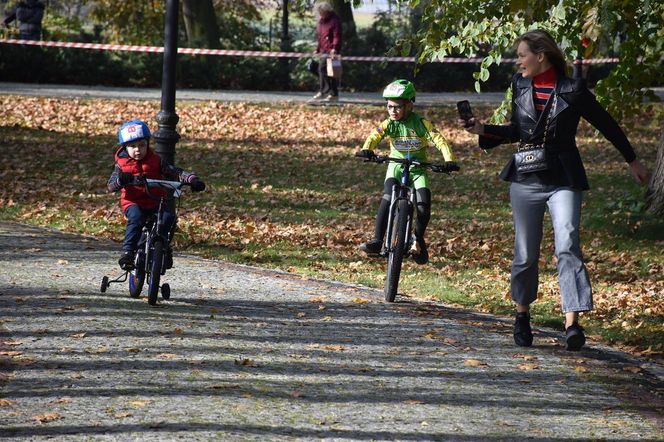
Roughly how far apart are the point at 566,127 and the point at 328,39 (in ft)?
53.9

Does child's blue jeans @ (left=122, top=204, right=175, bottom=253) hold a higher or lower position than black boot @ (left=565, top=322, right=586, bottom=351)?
higher

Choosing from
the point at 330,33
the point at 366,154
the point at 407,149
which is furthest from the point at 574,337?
the point at 330,33

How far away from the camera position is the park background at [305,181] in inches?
445

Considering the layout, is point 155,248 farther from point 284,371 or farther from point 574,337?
point 574,337

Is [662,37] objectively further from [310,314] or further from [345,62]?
[345,62]

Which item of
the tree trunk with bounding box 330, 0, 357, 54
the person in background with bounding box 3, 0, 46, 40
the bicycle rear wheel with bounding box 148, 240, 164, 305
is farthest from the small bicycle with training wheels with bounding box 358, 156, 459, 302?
the person in background with bounding box 3, 0, 46, 40

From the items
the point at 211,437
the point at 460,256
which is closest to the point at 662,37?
the point at 460,256

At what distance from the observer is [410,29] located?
31.2 metres

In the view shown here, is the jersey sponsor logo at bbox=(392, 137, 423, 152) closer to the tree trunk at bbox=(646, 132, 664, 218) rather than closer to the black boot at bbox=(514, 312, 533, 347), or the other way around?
the black boot at bbox=(514, 312, 533, 347)

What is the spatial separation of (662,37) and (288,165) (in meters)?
7.93

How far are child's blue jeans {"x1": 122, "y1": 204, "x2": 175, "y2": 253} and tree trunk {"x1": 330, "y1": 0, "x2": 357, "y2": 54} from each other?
19105mm

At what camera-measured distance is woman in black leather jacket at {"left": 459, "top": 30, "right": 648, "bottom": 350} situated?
776 centimetres

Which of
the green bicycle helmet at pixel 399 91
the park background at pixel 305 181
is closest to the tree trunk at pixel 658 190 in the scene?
the park background at pixel 305 181

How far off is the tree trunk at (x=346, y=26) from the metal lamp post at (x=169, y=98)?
16.9 metres
